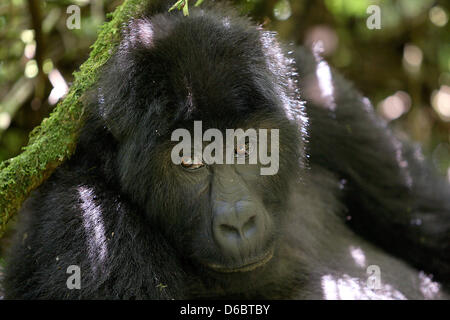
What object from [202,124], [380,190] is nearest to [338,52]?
[380,190]

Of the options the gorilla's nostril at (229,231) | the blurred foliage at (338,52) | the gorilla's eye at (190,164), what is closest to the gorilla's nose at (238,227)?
the gorilla's nostril at (229,231)

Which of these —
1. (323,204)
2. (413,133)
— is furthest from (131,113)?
(413,133)

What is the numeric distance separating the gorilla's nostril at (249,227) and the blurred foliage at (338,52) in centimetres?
235

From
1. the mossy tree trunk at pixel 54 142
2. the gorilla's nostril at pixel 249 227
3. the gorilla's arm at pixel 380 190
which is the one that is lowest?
the gorilla's arm at pixel 380 190

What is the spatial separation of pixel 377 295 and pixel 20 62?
366 centimetres

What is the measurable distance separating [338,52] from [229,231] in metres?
4.66

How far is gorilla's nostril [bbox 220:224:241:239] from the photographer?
9.35 ft

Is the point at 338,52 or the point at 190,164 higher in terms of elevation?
the point at 190,164

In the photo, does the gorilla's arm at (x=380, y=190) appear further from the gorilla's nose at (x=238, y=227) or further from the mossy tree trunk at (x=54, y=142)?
the mossy tree trunk at (x=54, y=142)

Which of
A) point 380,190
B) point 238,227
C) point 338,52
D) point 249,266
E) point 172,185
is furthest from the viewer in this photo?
point 338,52

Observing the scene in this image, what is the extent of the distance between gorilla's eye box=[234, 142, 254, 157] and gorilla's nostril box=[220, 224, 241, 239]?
483 mm

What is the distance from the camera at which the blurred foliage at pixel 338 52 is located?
484 centimetres

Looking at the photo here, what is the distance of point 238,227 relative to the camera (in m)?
2.84

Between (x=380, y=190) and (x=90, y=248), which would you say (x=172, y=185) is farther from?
(x=380, y=190)
